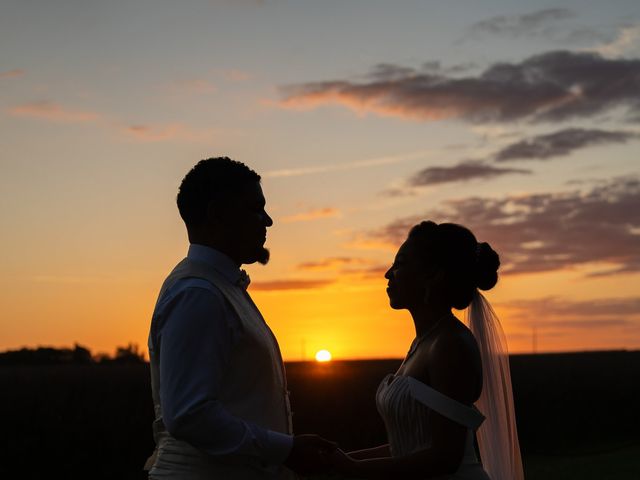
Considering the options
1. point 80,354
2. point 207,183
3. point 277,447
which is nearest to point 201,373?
point 277,447

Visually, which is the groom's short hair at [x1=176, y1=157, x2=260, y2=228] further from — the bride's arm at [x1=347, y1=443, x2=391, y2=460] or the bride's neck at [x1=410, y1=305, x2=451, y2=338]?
the bride's arm at [x1=347, y1=443, x2=391, y2=460]

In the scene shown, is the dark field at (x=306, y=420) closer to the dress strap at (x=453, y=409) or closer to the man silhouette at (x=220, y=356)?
the man silhouette at (x=220, y=356)

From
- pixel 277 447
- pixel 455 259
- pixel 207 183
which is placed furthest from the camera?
pixel 455 259

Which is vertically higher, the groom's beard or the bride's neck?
the groom's beard

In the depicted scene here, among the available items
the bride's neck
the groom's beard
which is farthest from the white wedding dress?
the groom's beard

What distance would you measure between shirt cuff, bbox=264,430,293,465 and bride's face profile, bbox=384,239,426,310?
122 cm

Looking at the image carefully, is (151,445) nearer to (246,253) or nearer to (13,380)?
(13,380)

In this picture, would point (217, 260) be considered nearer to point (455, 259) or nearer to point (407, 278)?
point (407, 278)

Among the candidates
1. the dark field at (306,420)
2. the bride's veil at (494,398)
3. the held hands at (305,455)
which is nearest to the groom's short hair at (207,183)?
the held hands at (305,455)

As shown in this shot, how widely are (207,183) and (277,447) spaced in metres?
1.33

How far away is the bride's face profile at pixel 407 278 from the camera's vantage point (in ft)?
18.4

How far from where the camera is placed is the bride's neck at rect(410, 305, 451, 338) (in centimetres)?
563

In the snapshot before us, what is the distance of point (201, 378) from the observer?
14.9 feet

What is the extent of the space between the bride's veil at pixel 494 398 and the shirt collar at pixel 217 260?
5.47ft
